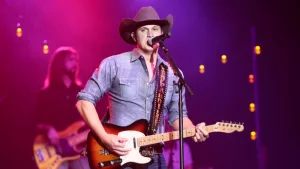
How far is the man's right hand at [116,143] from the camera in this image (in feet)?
11.2

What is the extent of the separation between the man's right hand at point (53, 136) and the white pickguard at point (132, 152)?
2997 mm

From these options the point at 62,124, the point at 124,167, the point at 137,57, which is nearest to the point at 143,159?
the point at 124,167

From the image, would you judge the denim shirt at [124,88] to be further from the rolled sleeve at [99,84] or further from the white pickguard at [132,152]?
the white pickguard at [132,152]

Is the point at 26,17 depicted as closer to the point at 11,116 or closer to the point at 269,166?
the point at 11,116

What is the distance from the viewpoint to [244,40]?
672 cm

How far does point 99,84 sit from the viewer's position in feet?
12.2

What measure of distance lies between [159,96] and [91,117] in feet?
1.98

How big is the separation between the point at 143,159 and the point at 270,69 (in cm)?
369

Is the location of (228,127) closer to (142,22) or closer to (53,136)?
(142,22)

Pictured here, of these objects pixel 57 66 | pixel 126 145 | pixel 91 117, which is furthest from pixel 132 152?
pixel 57 66

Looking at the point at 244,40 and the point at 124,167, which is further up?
the point at 244,40

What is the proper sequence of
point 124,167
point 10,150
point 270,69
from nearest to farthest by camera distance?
1. point 124,167
2. point 10,150
3. point 270,69

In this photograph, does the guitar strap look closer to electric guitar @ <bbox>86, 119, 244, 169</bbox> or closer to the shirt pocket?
electric guitar @ <bbox>86, 119, 244, 169</bbox>

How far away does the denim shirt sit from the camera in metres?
→ 3.67
